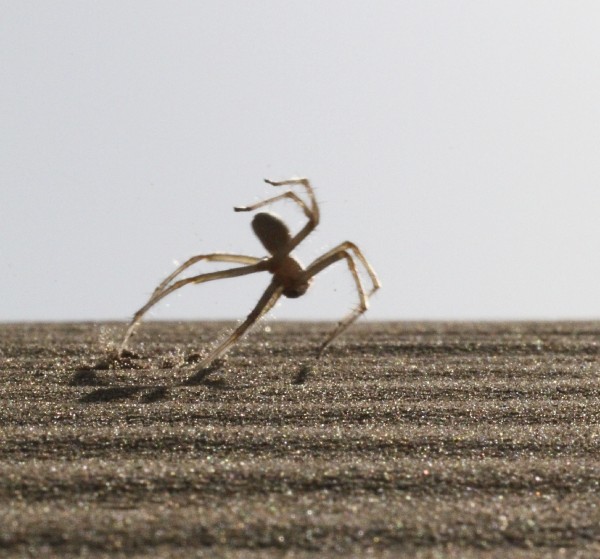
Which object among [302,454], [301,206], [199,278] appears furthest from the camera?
[301,206]

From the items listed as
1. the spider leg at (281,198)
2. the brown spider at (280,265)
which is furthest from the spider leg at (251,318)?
the spider leg at (281,198)

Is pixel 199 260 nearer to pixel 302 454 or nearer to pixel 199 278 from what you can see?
pixel 199 278

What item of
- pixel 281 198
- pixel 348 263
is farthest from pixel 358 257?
pixel 281 198

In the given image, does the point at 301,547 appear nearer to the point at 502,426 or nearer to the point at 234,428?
the point at 234,428

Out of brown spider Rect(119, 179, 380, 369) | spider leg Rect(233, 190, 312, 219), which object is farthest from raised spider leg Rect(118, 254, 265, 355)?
spider leg Rect(233, 190, 312, 219)

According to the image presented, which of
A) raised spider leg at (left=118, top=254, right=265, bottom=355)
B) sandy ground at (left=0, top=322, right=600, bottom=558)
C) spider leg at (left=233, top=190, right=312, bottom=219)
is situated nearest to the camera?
sandy ground at (left=0, top=322, right=600, bottom=558)

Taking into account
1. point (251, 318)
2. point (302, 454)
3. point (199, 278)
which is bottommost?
point (302, 454)

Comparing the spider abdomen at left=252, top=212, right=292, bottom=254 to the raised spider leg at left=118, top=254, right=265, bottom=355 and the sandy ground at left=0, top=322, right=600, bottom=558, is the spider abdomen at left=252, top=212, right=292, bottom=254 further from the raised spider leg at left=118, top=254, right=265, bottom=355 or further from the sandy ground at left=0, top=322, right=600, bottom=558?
the sandy ground at left=0, top=322, right=600, bottom=558
